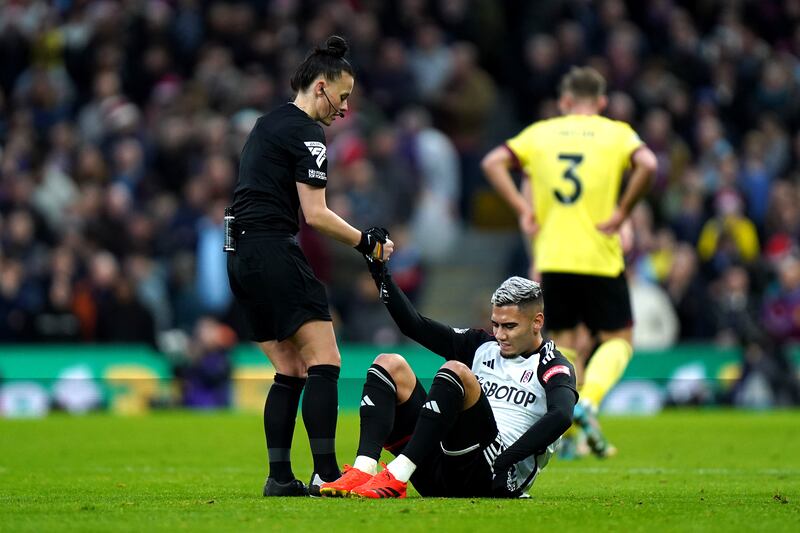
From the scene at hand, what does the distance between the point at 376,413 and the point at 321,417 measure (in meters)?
0.50

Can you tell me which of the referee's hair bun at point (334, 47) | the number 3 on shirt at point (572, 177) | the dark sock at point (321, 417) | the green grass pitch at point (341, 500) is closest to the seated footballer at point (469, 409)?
the green grass pitch at point (341, 500)

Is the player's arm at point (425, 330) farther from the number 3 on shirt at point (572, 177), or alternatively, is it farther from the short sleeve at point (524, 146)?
the short sleeve at point (524, 146)

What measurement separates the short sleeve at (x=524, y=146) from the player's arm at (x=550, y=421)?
415 cm

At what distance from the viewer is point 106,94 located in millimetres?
20688

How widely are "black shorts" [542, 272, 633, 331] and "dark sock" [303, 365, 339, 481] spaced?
3.71 metres

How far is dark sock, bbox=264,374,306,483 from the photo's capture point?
27.2ft

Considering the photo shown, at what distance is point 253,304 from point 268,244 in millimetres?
348

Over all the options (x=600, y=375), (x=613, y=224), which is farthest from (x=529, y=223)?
(x=600, y=375)

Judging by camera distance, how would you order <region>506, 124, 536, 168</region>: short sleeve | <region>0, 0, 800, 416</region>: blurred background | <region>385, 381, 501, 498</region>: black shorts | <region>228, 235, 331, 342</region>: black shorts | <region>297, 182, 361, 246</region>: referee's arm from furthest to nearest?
<region>0, 0, 800, 416</region>: blurred background
<region>506, 124, 536, 168</region>: short sleeve
<region>228, 235, 331, 342</region>: black shorts
<region>297, 182, 361, 246</region>: referee's arm
<region>385, 381, 501, 498</region>: black shorts

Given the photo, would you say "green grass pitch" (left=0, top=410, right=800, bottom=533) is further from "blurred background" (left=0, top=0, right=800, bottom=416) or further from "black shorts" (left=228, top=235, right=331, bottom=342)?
"blurred background" (left=0, top=0, right=800, bottom=416)

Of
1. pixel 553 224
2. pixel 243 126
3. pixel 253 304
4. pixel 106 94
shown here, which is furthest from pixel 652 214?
pixel 253 304

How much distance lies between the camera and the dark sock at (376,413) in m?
7.72

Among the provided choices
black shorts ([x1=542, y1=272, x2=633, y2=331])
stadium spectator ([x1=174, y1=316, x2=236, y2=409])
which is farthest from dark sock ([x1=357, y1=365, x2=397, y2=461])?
stadium spectator ([x1=174, y1=316, x2=236, y2=409])

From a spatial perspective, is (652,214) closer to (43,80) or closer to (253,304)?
(43,80)
